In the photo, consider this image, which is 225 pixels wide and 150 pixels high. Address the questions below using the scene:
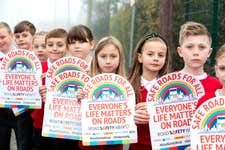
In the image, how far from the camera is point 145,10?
13656mm

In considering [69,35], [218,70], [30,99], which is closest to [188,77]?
[218,70]

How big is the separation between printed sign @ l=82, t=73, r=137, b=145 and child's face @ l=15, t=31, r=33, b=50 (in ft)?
5.83

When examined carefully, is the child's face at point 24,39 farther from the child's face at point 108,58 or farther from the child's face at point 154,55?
the child's face at point 154,55

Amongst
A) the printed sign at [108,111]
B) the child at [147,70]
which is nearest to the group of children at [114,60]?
the child at [147,70]

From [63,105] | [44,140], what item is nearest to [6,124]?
[44,140]

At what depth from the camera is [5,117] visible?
4.92 m

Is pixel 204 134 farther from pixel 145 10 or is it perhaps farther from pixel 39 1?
pixel 39 1

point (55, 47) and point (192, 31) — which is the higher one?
point (55, 47)

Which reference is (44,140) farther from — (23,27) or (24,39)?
(23,27)

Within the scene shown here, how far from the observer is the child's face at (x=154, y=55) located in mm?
3570

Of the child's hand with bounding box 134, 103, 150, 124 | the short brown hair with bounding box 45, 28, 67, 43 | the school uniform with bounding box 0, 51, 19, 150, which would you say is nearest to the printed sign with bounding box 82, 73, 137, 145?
the child's hand with bounding box 134, 103, 150, 124

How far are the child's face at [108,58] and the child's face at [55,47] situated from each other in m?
0.75

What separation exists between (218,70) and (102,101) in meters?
0.94

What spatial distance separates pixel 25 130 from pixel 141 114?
195 centimetres
